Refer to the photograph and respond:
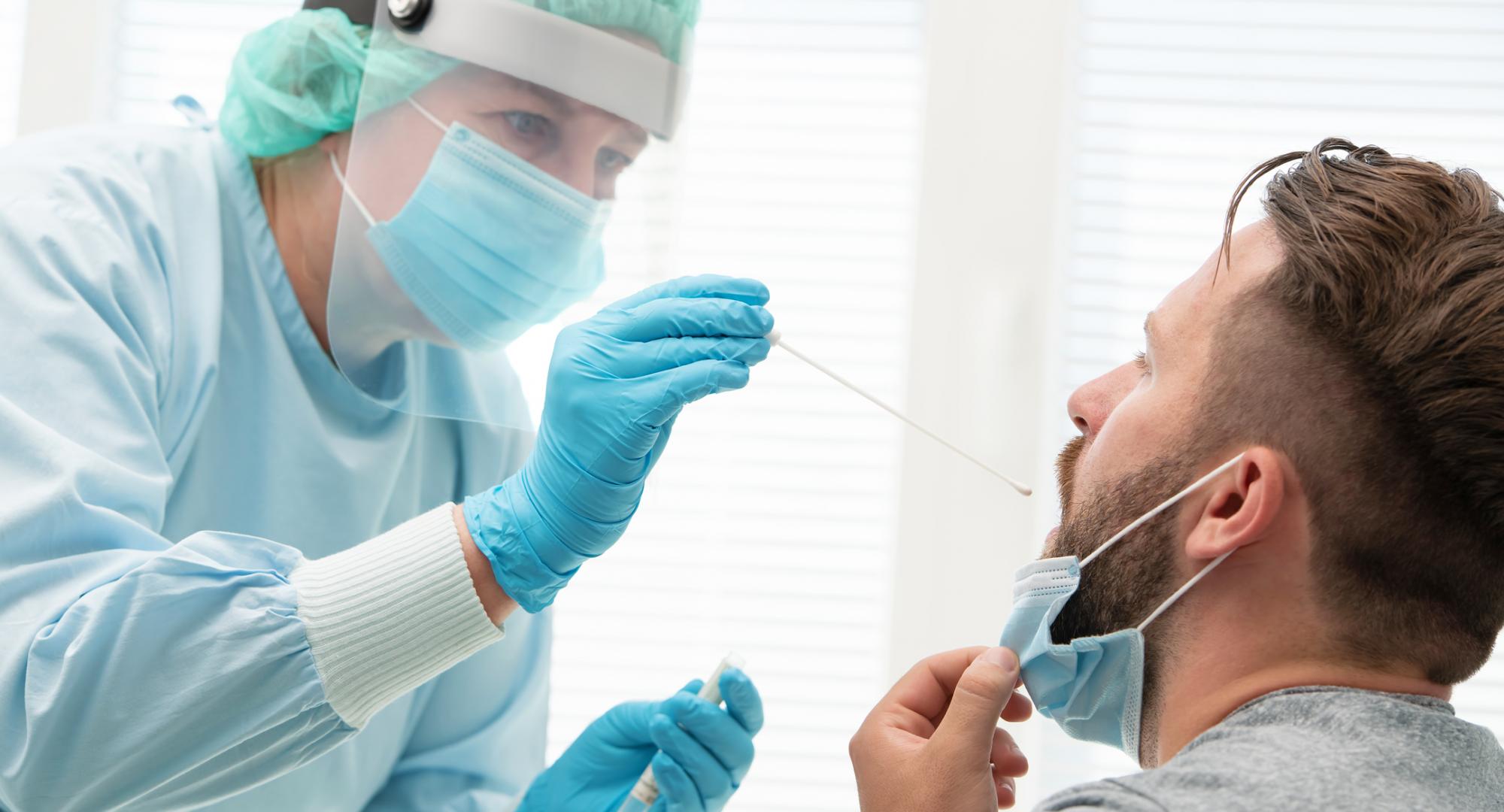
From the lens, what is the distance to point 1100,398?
4.01 ft

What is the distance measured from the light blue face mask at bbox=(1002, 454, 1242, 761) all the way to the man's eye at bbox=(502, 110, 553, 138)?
76 cm

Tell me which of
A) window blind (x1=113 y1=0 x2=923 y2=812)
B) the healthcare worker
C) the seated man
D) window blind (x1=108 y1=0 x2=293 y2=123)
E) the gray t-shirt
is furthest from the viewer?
window blind (x1=108 y1=0 x2=293 y2=123)

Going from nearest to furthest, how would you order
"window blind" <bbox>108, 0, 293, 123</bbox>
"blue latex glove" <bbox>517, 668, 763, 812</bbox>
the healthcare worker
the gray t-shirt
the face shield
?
1. the gray t-shirt
2. the healthcare worker
3. the face shield
4. "blue latex glove" <bbox>517, 668, 763, 812</bbox>
5. "window blind" <bbox>108, 0, 293, 123</bbox>

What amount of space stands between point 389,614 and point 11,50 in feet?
6.12

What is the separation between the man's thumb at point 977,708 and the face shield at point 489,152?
2.40 feet

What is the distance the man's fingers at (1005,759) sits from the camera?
3.88 feet

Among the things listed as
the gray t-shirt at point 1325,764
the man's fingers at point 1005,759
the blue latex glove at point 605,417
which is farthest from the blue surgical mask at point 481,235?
the gray t-shirt at point 1325,764

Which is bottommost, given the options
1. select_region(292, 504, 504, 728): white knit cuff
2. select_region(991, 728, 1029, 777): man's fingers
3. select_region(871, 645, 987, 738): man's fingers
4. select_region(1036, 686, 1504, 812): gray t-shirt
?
select_region(991, 728, 1029, 777): man's fingers

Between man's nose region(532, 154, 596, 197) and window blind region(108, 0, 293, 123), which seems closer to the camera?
man's nose region(532, 154, 596, 197)

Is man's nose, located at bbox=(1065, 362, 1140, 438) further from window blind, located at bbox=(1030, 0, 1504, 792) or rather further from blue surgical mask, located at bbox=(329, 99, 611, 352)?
window blind, located at bbox=(1030, 0, 1504, 792)

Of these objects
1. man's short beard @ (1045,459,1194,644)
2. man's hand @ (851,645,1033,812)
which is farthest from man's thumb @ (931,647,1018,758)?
man's short beard @ (1045,459,1194,644)

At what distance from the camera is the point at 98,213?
1.25 metres

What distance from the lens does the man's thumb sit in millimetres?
1009

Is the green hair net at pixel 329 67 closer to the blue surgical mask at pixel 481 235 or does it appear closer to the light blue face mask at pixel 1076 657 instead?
the blue surgical mask at pixel 481 235
